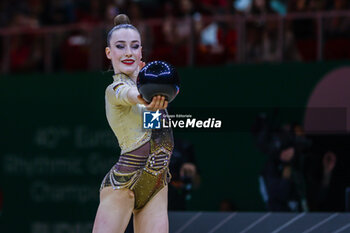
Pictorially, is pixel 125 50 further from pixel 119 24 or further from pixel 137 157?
pixel 137 157

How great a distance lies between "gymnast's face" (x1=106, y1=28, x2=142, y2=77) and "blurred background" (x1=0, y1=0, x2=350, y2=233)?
2007 mm

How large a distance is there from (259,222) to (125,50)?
1760 mm

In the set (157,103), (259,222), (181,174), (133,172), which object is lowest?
(259,222)

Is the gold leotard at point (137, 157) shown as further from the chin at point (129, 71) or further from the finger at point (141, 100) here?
the finger at point (141, 100)

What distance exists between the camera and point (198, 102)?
8727 millimetres

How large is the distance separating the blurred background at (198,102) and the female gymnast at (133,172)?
6.30ft

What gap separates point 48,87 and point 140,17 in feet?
5.20

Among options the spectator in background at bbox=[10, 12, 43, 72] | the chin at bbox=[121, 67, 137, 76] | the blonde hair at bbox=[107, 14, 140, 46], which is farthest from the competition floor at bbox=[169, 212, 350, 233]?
the spectator in background at bbox=[10, 12, 43, 72]

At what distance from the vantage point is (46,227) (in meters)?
9.39

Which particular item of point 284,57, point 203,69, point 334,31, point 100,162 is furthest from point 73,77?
point 334,31

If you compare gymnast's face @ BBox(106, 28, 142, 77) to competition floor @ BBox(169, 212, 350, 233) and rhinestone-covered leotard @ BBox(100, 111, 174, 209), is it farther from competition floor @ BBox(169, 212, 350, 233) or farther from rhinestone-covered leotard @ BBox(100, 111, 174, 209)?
competition floor @ BBox(169, 212, 350, 233)

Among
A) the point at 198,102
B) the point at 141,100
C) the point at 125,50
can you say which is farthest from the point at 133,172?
the point at 198,102

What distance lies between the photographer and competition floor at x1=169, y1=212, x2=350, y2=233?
17.2 ft

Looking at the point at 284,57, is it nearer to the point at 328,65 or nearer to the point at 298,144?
the point at 328,65
